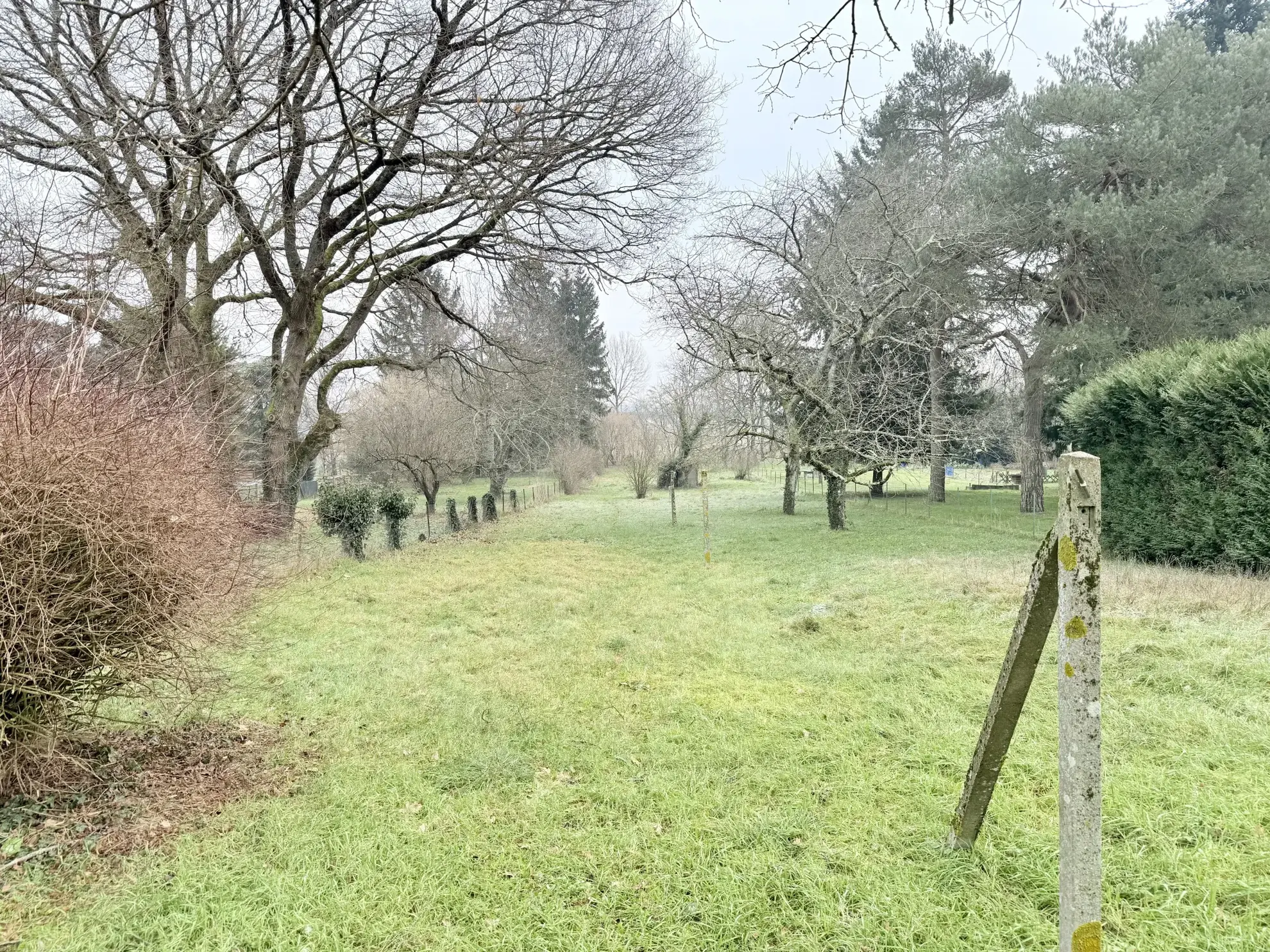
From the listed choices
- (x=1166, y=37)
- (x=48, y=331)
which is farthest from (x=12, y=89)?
(x=1166, y=37)

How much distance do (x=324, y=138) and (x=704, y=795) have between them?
13.8 feet

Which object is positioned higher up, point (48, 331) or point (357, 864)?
point (48, 331)

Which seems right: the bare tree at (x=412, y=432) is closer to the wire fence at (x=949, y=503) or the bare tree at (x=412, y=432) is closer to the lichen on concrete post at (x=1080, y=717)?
the wire fence at (x=949, y=503)

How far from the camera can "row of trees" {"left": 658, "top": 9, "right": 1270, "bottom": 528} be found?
38.8ft

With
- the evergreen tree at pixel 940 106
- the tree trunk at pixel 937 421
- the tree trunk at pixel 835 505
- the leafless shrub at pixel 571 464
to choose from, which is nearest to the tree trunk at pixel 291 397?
the tree trunk at pixel 835 505

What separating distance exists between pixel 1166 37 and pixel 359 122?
16.7 meters

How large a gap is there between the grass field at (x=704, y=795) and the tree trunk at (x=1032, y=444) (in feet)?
36.2

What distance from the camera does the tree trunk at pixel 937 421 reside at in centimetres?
1337

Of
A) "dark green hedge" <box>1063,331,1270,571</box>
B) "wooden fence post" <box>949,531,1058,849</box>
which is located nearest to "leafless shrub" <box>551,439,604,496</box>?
"dark green hedge" <box>1063,331,1270,571</box>

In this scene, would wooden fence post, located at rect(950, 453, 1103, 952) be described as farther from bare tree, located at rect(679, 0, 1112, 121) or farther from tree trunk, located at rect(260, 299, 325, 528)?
tree trunk, located at rect(260, 299, 325, 528)

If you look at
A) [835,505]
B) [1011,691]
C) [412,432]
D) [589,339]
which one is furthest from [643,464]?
[1011,691]

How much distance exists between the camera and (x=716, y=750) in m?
3.54

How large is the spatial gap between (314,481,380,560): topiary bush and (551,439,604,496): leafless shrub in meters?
15.8

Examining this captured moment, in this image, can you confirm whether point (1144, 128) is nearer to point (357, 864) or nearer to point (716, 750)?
point (716, 750)
